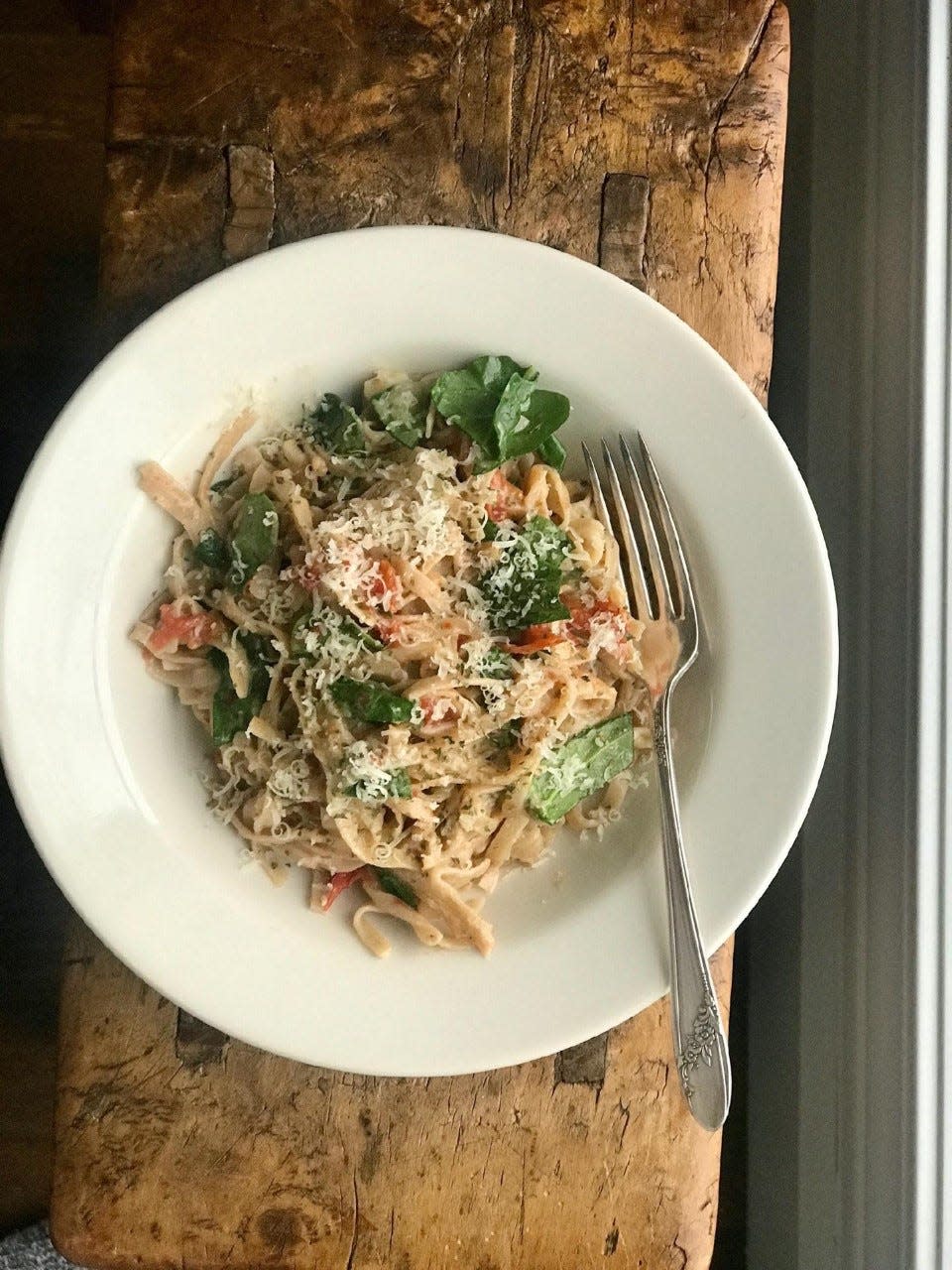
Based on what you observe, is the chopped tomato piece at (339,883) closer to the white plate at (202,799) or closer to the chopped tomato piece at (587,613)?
the white plate at (202,799)

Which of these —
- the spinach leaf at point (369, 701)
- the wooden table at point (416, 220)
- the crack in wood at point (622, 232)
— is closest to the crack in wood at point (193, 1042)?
the wooden table at point (416, 220)

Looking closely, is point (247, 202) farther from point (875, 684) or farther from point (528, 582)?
point (875, 684)

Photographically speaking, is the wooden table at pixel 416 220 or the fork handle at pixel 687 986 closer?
the fork handle at pixel 687 986

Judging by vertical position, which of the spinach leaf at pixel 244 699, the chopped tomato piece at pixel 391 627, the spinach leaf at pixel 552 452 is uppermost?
the spinach leaf at pixel 552 452

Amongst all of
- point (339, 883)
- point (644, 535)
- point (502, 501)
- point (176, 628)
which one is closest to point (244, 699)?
point (176, 628)

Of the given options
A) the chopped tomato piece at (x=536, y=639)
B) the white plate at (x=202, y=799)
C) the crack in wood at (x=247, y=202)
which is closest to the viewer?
the white plate at (x=202, y=799)

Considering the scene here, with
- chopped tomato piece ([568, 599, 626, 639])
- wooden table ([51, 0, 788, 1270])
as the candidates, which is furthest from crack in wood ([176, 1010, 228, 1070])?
chopped tomato piece ([568, 599, 626, 639])
